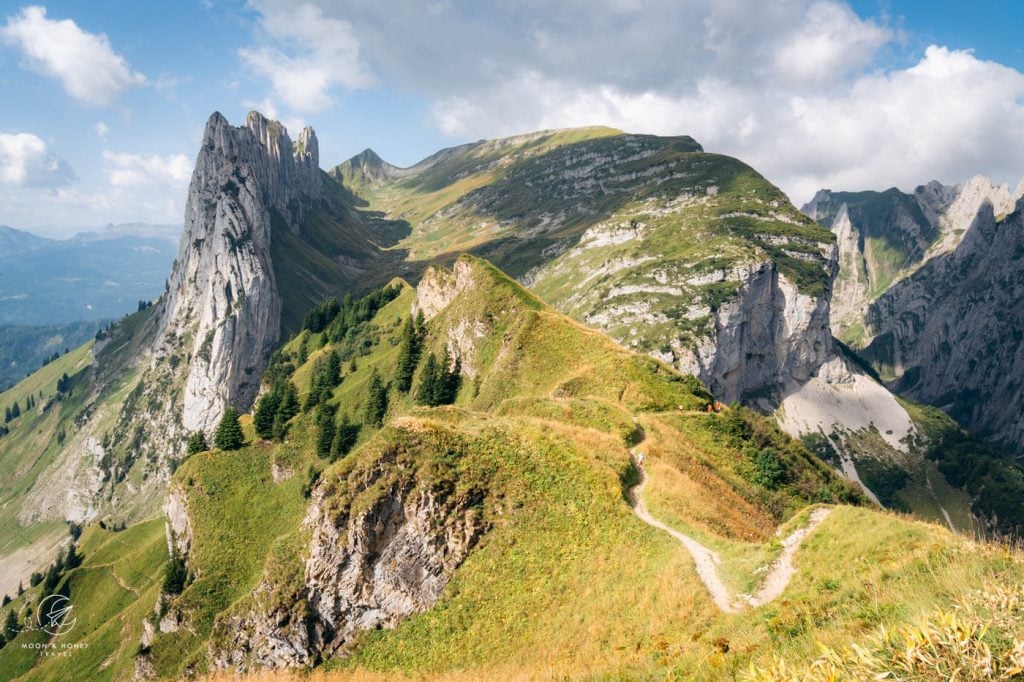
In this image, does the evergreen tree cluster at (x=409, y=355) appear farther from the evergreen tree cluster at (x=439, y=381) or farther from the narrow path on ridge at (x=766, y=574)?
the narrow path on ridge at (x=766, y=574)

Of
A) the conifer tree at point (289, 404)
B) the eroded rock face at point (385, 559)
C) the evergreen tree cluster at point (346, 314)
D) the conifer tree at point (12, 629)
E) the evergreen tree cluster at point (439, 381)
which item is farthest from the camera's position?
the evergreen tree cluster at point (346, 314)

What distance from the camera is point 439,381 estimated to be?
262ft

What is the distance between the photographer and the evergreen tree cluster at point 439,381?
7900 cm

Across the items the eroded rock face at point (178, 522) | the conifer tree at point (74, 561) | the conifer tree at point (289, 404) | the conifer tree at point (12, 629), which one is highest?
the conifer tree at point (289, 404)

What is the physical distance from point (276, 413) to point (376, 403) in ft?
Result: 68.4

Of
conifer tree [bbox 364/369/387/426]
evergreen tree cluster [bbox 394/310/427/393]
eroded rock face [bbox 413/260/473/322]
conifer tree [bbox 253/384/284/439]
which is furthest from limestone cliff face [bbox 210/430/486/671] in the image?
eroded rock face [bbox 413/260/473/322]

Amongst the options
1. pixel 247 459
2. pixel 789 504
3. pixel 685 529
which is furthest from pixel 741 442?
pixel 247 459

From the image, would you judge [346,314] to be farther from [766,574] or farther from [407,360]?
[766,574]

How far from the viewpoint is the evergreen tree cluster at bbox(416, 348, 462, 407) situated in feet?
259

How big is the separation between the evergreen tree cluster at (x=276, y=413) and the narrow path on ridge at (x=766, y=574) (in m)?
70.1

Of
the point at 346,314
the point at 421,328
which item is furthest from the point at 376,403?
the point at 346,314

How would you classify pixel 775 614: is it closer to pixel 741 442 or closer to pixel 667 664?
pixel 667 664

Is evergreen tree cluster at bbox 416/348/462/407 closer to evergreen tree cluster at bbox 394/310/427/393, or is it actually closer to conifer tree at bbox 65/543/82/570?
evergreen tree cluster at bbox 394/310/427/393

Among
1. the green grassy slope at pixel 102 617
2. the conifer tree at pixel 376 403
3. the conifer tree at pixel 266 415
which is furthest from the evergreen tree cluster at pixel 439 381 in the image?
the green grassy slope at pixel 102 617
